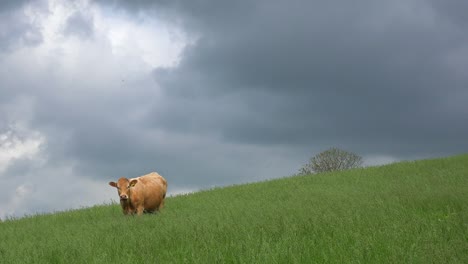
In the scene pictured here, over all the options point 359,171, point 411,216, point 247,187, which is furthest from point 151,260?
point 359,171

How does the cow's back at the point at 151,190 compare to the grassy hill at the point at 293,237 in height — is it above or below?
above

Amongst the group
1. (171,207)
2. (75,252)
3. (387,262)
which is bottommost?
(387,262)

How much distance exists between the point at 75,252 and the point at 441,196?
1018 centimetres

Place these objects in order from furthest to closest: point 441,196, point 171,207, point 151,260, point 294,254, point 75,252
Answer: point 171,207, point 441,196, point 75,252, point 151,260, point 294,254

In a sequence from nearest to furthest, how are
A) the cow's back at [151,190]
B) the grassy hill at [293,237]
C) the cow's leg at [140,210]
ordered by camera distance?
the grassy hill at [293,237] → the cow's leg at [140,210] → the cow's back at [151,190]

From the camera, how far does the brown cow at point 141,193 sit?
55.3ft

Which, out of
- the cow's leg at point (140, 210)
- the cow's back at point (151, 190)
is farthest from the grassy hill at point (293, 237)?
the cow's back at point (151, 190)

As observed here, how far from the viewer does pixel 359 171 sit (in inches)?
1118

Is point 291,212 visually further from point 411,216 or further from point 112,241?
point 112,241

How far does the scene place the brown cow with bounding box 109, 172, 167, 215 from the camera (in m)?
16.9

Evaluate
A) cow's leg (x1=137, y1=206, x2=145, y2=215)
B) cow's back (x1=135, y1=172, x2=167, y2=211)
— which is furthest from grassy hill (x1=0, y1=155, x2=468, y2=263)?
cow's back (x1=135, y1=172, x2=167, y2=211)

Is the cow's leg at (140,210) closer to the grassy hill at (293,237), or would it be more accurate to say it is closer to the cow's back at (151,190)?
the cow's back at (151,190)

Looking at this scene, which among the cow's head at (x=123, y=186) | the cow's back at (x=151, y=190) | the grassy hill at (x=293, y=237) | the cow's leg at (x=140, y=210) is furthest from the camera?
the cow's back at (x=151, y=190)

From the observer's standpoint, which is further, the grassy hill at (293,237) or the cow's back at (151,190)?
the cow's back at (151,190)
